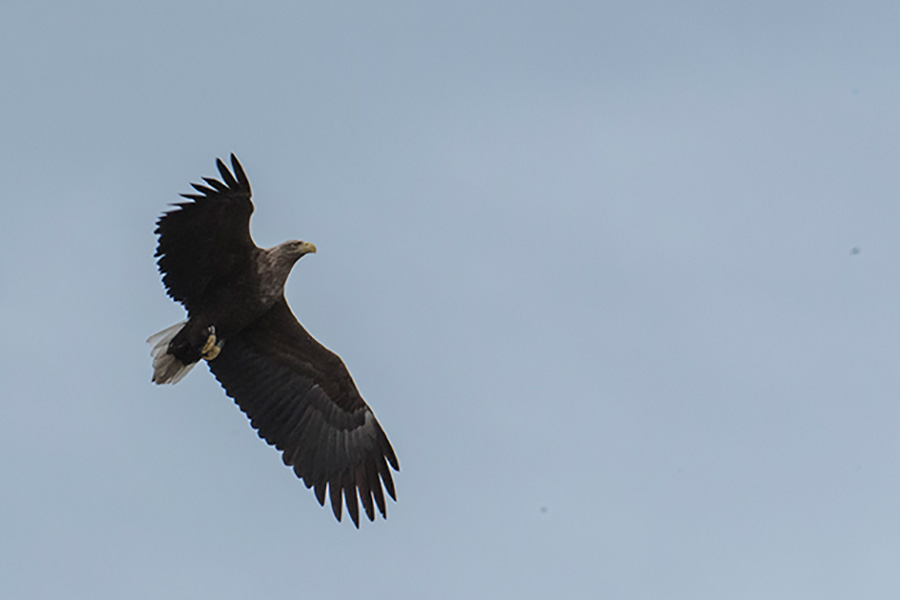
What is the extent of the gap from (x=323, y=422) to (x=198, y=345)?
1694mm

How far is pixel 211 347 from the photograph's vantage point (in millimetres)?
13938

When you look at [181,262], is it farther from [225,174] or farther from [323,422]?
[323,422]

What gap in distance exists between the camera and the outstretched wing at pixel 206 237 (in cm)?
1302

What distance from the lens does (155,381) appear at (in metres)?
13.9

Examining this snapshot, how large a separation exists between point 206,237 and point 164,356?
1.38 m

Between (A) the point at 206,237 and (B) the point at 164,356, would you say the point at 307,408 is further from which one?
(A) the point at 206,237

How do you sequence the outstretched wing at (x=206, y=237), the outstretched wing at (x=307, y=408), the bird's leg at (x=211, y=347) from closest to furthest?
the outstretched wing at (x=206, y=237), the bird's leg at (x=211, y=347), the outstretched wing at (x=307, y=408)

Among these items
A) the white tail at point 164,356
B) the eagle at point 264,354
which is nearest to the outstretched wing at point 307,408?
the eagle at point 264,354

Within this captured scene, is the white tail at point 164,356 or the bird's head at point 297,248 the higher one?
the bird's head at point 297,248

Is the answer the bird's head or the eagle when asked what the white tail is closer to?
the eagle

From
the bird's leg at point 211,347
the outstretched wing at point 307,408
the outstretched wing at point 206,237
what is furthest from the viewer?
the outstretched wing at point 307,408

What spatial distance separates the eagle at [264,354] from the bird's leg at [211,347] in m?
0.01

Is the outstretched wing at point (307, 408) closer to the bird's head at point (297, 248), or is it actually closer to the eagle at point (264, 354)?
the eagle at point (264, 354)

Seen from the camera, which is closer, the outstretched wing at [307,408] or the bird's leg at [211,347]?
the bird's leg at [211,347]
